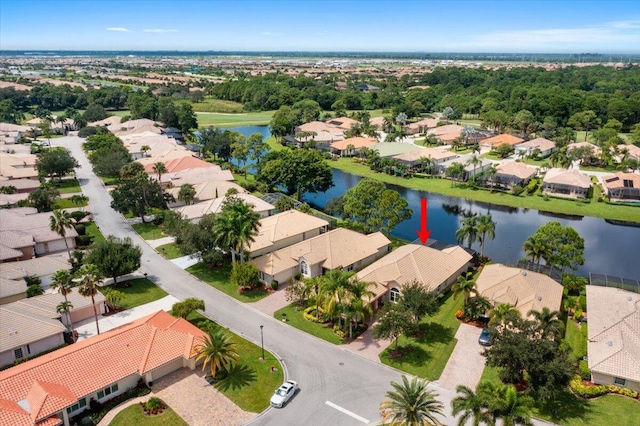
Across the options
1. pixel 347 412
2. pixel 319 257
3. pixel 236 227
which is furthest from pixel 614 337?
pixel 236 227

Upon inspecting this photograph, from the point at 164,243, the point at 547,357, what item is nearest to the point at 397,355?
the point at 547,357

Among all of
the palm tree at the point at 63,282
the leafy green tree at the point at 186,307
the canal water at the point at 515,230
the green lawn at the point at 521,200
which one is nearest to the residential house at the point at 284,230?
the leafy green tree at the point at 186,307

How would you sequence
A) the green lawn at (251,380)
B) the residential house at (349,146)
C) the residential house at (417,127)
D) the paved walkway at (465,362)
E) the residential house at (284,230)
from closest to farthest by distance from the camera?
the green lawn at (251,380) < the paved walkway at (465,362) < the residential house at (284,230) < the residential house at (349,146) < the residential house at (417,127)

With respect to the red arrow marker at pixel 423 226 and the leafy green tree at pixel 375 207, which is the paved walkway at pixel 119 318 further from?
the red arrow marker at pixel 423 226

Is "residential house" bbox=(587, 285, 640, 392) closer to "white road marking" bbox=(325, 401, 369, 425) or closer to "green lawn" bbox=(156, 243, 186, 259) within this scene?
"white road marking" bbox=(325, 401, 369, 425)

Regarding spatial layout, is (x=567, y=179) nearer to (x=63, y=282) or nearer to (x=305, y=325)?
(x=305, y=325)

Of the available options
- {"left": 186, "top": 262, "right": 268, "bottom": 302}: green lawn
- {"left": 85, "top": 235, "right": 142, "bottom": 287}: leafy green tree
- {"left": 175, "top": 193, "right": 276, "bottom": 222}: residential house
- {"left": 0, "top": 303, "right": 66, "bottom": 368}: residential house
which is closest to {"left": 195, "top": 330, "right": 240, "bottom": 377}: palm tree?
{"left": 186, "top": 262, "right": 268, "bottom": 302}: green lawn

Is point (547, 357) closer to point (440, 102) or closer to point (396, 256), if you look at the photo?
point (396, 256)
